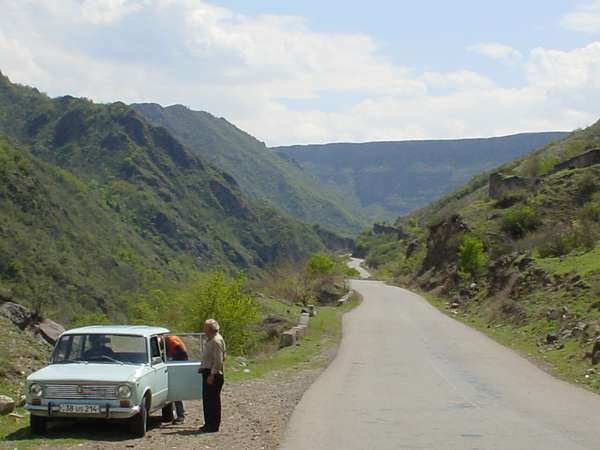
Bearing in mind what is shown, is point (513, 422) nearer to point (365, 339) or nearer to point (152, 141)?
point (365, 339)

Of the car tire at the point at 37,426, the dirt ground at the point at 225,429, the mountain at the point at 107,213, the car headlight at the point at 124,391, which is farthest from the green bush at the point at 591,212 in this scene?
the car tire at the point at 37,426

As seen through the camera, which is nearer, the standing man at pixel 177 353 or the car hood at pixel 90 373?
the car hood at pixel 90 373

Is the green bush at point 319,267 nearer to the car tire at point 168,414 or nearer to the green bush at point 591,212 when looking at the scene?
the green bush at point 591,212

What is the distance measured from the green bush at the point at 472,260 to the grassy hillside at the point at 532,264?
0.18ft

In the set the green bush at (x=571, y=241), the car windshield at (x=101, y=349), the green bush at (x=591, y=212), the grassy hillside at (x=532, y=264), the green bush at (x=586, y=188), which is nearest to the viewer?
the car windshield at (x=101, y=349)

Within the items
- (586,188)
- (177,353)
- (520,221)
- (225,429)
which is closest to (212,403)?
(225,429)

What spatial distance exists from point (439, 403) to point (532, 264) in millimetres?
21026

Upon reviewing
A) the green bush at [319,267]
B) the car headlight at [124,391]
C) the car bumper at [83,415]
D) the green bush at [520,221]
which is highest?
the green bush at [520,221]

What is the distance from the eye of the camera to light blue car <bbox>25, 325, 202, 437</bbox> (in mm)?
10438

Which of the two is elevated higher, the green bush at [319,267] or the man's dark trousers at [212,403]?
the man's dark trousers at [212,403]

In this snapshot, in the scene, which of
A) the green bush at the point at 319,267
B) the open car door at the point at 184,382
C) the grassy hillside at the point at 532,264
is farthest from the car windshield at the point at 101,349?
the green bush at the point at 319,267

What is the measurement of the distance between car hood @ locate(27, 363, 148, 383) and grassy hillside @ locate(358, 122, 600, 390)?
9579 mm

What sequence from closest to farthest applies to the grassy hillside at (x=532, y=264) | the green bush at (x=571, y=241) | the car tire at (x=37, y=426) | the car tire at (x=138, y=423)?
1. the car tire at (x=37, y=426)
2. the car tire at (x=138, y=423)
3. the grassy hillside at (x=532, y=264)
4. the green bush at (x=571, y=241)

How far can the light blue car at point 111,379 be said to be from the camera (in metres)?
10.4
